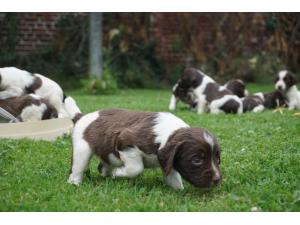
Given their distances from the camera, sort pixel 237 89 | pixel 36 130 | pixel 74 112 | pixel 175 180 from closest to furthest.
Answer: pixel 175 180 → pixel 74 112 → pixel 36 130 → pixel 237 89

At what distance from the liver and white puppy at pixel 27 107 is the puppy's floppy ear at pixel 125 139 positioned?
3496mm

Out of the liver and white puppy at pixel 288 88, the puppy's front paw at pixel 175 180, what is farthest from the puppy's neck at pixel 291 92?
the puppy's front paw at pixel 175 180

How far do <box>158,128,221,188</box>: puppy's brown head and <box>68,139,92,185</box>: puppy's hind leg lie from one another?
0.85m

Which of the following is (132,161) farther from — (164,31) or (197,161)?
(164,31)

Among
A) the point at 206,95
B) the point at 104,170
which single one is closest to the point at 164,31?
the point at 206,95

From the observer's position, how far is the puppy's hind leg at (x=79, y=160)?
536cm

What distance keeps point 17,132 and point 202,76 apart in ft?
16.9

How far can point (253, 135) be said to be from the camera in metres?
8.10

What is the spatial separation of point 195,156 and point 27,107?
13.8 ft

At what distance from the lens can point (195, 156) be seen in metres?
4.79

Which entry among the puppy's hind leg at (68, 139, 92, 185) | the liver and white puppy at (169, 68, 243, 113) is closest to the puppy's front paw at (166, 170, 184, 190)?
the puppy's hind leg at (68, 139, 92, 185)

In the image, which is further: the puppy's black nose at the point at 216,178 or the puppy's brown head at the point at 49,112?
the puppy's brown head at the point at 49,112

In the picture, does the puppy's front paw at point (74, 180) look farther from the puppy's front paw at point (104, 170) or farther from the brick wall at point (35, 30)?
the brick wall at point (35, 30)

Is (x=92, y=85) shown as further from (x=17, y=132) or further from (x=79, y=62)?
(x=17, y=132)
